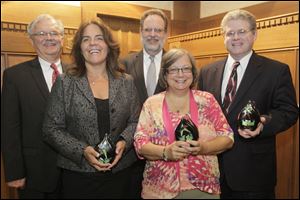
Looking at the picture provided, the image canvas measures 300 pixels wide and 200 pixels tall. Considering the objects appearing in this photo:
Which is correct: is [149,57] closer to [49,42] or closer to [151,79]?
[151,79]

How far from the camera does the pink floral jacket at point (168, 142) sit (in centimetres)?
129

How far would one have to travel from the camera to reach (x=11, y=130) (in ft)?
4.92

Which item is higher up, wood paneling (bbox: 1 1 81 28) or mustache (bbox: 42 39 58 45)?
wood paneling (bbox: 1 1 81 28)

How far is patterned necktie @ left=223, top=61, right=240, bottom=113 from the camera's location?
152 centimetres

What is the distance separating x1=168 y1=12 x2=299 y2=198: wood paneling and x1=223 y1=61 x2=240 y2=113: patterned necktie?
10.8 inches

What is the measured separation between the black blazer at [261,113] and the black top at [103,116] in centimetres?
63

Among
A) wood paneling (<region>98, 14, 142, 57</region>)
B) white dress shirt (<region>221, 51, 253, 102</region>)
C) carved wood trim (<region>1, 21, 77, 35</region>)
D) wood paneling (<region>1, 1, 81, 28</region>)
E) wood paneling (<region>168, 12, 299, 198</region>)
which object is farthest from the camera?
wood paneling (<region>98, 14, 142, 57</region>)

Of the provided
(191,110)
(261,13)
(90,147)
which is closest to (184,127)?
(191,110)

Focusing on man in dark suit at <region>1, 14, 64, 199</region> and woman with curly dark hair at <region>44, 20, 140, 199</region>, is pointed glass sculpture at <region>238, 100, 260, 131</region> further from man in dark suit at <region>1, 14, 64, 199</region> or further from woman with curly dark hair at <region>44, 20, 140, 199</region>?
man in dark suit at <region>1, 14, 64, 199</region>

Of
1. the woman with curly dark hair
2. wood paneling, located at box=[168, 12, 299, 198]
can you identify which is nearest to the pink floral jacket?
the woman with curly dark hair

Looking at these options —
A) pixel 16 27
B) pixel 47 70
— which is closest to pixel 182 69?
pixel 47 70

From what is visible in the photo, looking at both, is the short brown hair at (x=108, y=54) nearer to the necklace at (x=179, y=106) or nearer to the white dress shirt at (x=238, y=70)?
the necklace at (x=179, y=106)

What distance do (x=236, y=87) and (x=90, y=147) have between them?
2.67ft

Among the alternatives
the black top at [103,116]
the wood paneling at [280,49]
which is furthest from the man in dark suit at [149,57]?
the black top at [103,116]
